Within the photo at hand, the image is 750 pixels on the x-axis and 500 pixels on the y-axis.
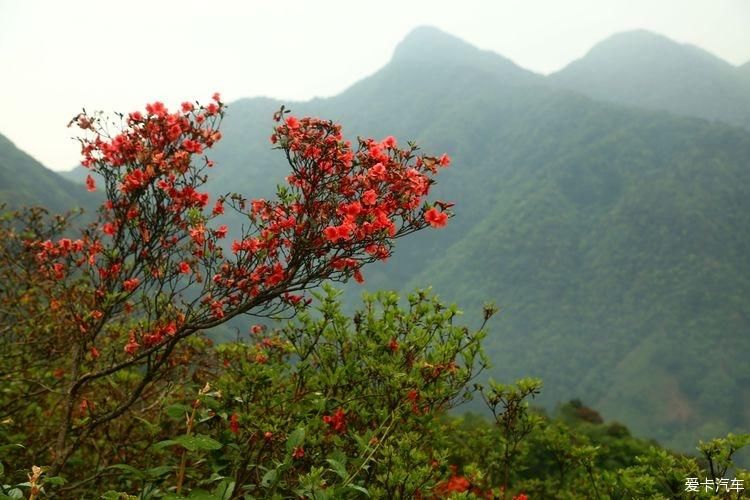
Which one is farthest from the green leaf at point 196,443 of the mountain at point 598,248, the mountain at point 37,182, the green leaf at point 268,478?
the mountain at point 37,182

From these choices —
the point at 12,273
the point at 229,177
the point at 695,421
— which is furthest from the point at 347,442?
the point at 229,177

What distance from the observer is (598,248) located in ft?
384

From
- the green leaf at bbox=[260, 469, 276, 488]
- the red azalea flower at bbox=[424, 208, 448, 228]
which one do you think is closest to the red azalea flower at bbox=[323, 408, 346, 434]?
the green leaf at bbox=[260, 469, 276, 488]

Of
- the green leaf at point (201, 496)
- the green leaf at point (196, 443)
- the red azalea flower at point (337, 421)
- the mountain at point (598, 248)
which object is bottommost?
the green leaf at point (201, 496)

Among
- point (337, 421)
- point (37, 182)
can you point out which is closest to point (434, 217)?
point (337, 421)

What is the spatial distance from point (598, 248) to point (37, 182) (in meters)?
105

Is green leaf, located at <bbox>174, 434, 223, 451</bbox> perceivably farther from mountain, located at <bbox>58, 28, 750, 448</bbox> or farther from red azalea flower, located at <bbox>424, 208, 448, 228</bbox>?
mountain, located at <bbox>58, 28, 750, 448</bbox>

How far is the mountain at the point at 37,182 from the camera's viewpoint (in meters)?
72.8

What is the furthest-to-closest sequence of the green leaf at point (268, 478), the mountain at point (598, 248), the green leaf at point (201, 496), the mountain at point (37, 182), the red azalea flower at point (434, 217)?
the mountain at point (598, 248), the mountain at point (37, 182), the red azalea flower at point (434, 217), the green leaf at point (268, 478), the green leaf at point (201, 496)

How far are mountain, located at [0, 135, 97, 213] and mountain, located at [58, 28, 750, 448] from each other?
40.4 m

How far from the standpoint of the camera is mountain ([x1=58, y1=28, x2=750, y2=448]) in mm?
82000

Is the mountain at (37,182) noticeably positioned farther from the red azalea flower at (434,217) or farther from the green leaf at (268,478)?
the green leaf at (268,478)

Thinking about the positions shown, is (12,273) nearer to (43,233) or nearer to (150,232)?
(43,233)

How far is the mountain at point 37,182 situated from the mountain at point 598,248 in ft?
132
